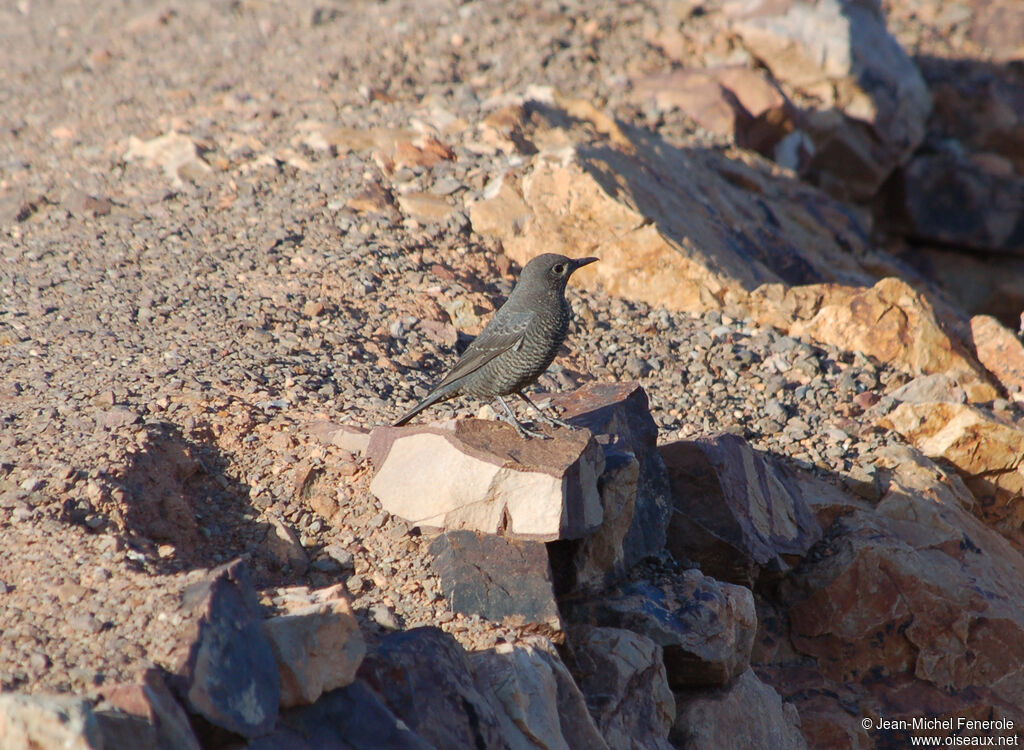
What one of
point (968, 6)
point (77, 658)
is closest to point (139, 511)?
point (77, 658)

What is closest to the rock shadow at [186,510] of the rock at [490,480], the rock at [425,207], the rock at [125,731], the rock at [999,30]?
the rock at [490,480]

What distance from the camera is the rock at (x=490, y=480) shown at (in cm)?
424

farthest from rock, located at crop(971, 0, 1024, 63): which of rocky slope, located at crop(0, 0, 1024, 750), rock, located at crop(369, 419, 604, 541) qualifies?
rock, located at crop(369, 419, 604, 541)

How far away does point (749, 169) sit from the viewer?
10211 mm

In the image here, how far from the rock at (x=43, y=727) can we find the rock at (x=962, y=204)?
41.7 ft

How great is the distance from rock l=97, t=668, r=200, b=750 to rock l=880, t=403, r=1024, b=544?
5180mm

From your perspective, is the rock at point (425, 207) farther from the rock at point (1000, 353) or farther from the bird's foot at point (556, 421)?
the rock at point (1000, 353)

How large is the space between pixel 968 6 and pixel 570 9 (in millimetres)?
8247

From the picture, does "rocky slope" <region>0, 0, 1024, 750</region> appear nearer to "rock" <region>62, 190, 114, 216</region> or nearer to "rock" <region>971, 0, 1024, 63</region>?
"rock" <region>62, 190, 114, 216</region>

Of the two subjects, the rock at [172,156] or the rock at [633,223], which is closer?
the rock at [633,223]

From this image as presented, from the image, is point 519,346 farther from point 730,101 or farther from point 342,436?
point 730,101

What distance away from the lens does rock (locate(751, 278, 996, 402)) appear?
7.12 m

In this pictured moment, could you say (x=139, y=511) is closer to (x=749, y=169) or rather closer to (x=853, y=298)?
(x=853, y=298)

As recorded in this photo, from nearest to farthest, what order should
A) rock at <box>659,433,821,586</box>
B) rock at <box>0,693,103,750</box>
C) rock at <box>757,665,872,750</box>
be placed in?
1. rock at <box>0,693,103,750</box>
2. rock at <box>757,665,872,750</box>
3. rock at <box>659,433,821,586</box>
